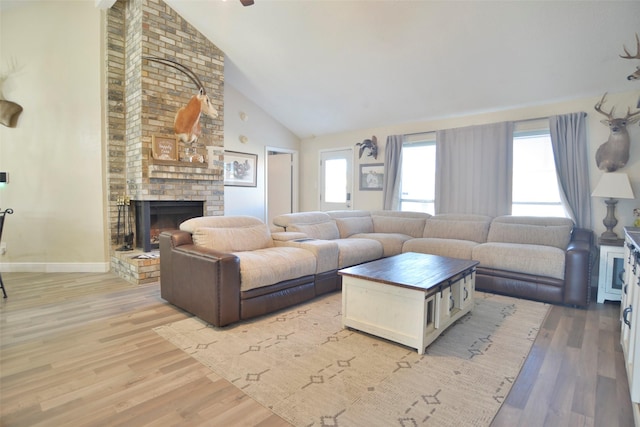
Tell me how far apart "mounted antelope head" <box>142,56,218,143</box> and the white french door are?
9.10 feet

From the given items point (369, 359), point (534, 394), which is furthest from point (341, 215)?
point (534, 394)

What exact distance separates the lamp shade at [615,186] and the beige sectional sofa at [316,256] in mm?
500

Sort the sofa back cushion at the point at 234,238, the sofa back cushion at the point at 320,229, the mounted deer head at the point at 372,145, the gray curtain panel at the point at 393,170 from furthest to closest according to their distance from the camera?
the mounted deer head at the point at 372,145, the gray curtain panel at the point at 393,170, the sofa back cushion at the point at 320,229, the sofa back cushion at the point at 234,238

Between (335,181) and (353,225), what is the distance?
6.02ft

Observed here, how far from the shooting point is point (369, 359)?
2205 mm

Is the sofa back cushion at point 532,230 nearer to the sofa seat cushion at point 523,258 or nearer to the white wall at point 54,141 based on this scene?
the sofa seat cushion at point 523,258

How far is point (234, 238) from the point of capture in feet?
11.1

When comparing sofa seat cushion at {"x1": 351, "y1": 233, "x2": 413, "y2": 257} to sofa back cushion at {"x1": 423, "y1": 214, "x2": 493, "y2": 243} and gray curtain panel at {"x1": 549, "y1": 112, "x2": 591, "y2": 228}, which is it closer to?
sofa back cushion at {"x1": 423, "y1": 214, "x2": 493, "y2": 243}

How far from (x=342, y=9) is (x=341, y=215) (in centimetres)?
271

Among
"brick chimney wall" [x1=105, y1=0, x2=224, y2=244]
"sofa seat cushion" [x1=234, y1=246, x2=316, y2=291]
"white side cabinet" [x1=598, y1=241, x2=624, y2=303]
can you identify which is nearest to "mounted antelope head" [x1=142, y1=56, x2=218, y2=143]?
"brick chimney wall" [x1=105, y1=0, x2=224, y2=244]

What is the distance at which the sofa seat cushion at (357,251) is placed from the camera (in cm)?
381

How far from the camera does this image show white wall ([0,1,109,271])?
4.40 metres

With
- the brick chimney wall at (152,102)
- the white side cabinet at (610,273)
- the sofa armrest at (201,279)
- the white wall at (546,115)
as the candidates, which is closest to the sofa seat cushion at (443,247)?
the white side cabinet at (610,273)

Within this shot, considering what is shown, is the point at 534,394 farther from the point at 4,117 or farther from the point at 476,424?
the point at 4,117
